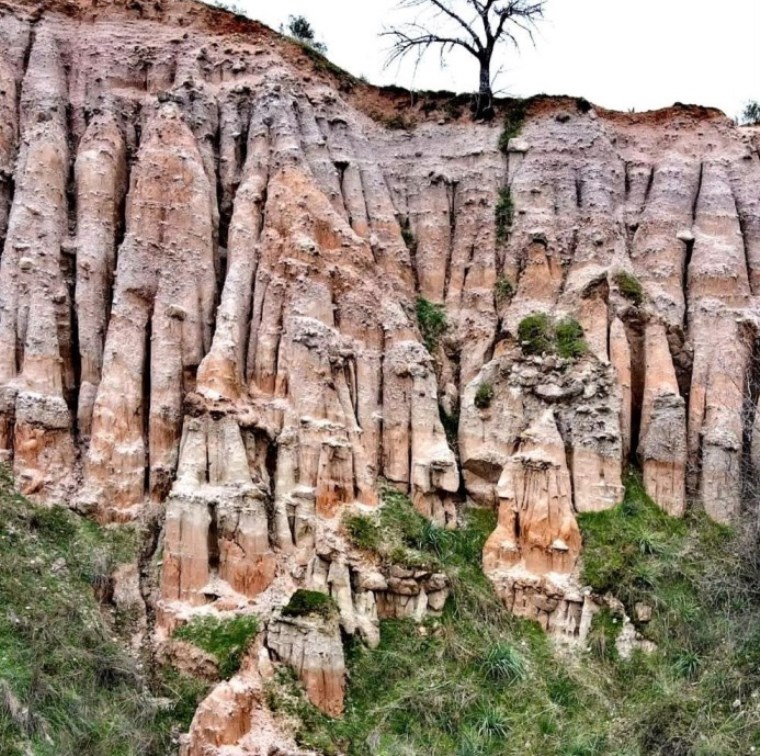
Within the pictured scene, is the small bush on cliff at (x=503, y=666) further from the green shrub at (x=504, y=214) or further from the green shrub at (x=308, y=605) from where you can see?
the green shrub at (x=504, y=214)

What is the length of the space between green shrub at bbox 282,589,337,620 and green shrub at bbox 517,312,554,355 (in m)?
7.11

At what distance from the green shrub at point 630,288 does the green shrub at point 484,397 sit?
155 inches

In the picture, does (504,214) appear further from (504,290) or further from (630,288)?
(630,288)

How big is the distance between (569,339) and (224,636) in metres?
9.35

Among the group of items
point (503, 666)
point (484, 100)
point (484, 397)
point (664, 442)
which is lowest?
point (503, 666)

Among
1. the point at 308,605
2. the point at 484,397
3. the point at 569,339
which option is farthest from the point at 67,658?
the point at 569,339

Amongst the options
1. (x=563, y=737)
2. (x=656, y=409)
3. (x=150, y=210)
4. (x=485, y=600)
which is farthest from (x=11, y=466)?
(x=656, y=409)

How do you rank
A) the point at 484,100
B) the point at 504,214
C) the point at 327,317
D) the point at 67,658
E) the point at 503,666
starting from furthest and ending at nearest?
1. the point at 484,100
2. the point at 504,214
3. the point at 327,317
4. the point at 503,666
5. the point at 67,658

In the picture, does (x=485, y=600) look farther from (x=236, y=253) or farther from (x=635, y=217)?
(x=635, y=217)

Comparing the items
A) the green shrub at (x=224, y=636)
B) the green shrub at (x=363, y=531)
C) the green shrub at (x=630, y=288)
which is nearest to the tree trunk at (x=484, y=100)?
the green shrub at (x=630, y=288)

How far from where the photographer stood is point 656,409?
16.0 meters

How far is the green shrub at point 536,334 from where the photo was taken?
16375mm

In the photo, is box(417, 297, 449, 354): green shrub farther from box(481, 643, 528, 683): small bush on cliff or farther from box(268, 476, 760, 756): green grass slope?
box(481, 643, 528, 683): small bush on cliff

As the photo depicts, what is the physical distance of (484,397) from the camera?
16.1 m
